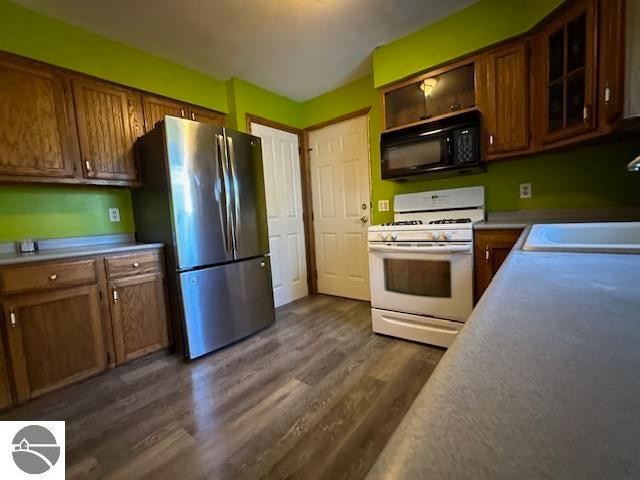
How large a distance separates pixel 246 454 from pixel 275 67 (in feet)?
9.63

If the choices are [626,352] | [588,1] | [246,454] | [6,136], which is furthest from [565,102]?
[6,136]

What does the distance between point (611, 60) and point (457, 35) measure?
1.00 meters

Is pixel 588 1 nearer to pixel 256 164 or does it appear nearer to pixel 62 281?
pixel 256 164

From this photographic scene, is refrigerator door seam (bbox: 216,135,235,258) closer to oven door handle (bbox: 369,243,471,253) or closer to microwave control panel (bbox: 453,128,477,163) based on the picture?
oven door handle (bbox: 369,243,471,253)

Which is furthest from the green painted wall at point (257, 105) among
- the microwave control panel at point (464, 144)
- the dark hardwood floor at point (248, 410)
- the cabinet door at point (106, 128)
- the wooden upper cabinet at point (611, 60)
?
the wooden upper cabinet at point (611, 60)

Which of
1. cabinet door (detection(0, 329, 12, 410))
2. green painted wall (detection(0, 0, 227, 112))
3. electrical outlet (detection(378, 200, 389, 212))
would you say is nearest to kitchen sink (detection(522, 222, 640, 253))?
electrical outlet (detection(378, 200, 389, 212))

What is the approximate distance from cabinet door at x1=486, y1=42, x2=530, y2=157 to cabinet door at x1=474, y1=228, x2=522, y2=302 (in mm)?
641

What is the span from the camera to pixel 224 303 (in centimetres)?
227

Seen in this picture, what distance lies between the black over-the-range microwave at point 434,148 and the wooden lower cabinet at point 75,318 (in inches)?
79.7

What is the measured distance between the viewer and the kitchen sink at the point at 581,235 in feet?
3.22

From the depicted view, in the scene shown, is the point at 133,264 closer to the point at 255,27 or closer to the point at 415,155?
the point at 255,27

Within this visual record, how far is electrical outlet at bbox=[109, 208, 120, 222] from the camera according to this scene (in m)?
2.36

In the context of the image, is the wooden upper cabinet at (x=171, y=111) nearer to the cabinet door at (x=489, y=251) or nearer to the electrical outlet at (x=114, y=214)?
the electrical outlet at (x=114, y=214)

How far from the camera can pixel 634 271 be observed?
65 cm
